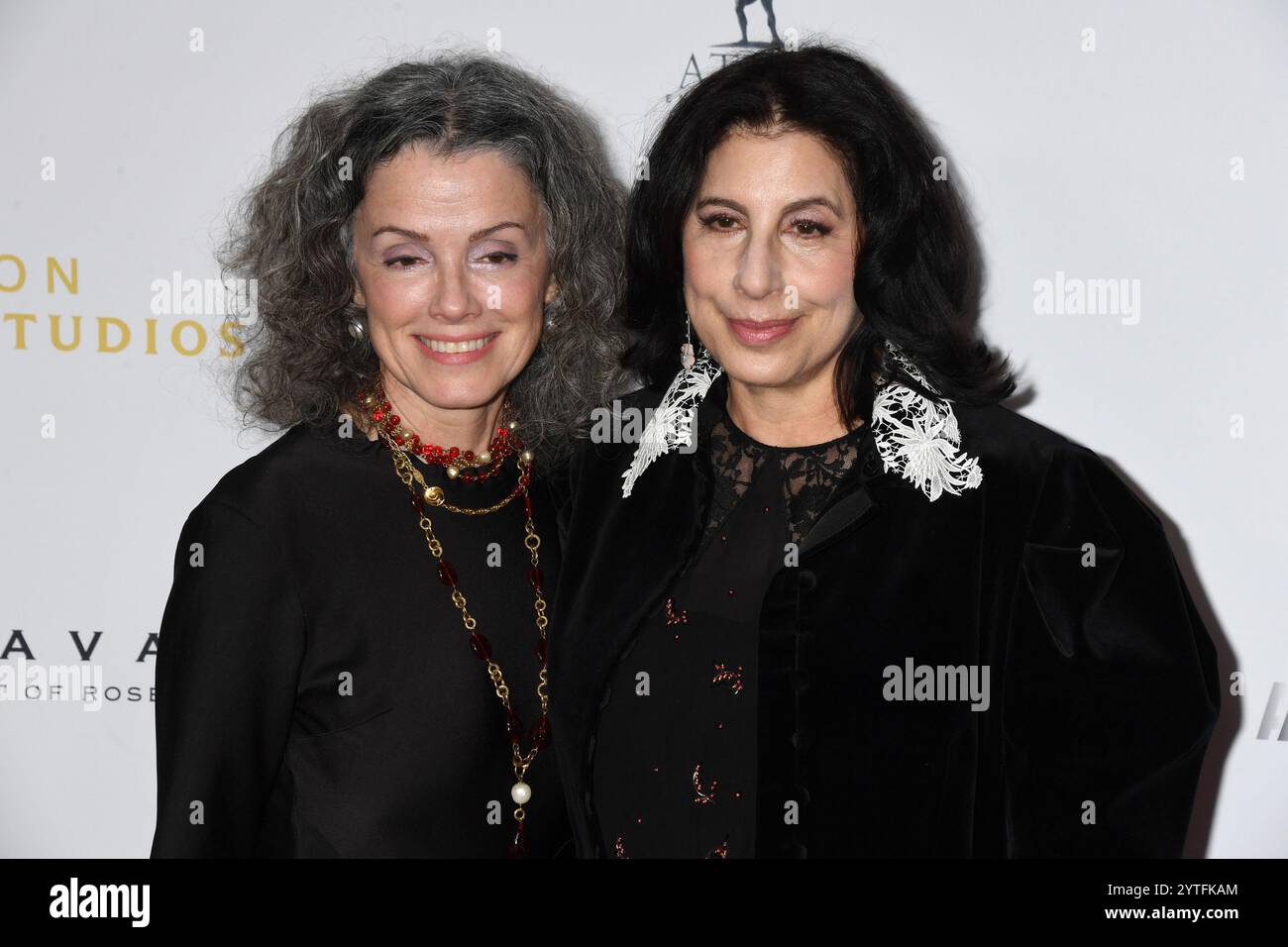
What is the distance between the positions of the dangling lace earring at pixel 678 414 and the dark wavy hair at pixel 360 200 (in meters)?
0.15

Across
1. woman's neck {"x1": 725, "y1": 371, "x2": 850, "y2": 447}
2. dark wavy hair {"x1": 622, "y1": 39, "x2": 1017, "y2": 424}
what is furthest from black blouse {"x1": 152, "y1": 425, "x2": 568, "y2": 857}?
dark wavy hair {"x1": 622, "y1": 39, "x2": 1017, "y2": 424}

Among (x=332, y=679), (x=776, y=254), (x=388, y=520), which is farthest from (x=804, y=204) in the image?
(x=332, y=679)

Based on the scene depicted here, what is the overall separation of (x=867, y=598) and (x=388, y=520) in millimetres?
717

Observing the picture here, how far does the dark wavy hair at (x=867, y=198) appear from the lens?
158 cm

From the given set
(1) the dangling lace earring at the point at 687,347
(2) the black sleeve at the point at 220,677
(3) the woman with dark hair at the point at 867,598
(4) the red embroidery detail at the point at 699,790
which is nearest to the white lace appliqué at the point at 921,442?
(3) the woman with dark hair at the point at 867,598

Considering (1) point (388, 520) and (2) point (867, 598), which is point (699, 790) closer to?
(2) point (867, 598)

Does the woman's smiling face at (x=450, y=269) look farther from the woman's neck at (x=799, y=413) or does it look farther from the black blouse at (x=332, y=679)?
the woman's neck at (x=799, y=413)

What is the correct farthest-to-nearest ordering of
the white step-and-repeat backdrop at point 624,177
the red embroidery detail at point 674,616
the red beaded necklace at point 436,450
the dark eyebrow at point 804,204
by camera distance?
the white step-and-repeat backdrop at point 624,177, the red beaded necklace at point 436,450, the red embroidery detail at point 674,616, the dark eyebrow at point 804,204

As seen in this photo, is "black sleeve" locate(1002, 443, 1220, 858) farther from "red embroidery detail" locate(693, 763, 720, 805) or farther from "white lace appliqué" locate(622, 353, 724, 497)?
"white lace appliqué" locate(622, 353, 724, 497)

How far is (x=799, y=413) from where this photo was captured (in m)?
1.69

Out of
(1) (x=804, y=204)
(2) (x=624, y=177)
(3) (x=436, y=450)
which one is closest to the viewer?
(1) (x=804, y=204)

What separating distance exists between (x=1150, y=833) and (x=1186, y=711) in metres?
0.18

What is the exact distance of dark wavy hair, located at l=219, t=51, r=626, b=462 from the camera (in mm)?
1698
